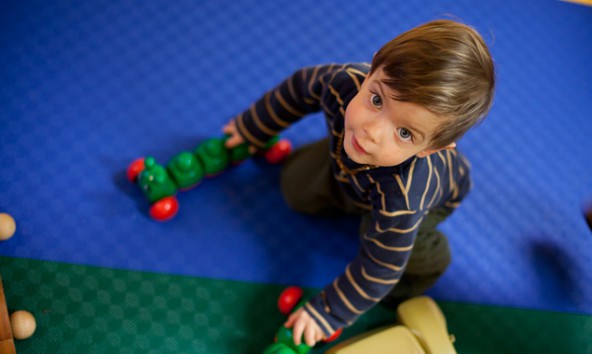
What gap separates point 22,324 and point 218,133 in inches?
16.1

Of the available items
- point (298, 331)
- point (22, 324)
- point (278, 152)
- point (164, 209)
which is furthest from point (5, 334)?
point (278, 152)

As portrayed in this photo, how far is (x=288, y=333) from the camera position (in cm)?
71

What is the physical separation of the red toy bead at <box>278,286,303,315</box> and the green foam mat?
1 cm

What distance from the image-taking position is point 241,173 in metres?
0.86

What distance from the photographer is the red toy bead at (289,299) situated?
0.76 meters

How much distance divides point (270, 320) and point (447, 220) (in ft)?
1.14

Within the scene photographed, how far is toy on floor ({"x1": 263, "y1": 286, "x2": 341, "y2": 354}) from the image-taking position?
70 cm

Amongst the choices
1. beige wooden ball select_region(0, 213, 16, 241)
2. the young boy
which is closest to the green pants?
the young boy

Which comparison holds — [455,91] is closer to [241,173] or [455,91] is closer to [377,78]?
[377,78]

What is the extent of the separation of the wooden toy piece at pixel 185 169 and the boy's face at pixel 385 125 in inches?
12.9

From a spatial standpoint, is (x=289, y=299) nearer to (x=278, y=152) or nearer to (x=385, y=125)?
(x=278, y=152)

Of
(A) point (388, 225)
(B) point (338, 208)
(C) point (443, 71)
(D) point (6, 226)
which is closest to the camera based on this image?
(C) point (443, 71)

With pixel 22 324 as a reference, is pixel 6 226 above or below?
above

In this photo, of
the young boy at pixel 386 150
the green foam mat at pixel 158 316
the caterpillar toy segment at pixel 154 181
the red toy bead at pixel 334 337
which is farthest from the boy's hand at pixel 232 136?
the red toy bead at pixel 334 337
